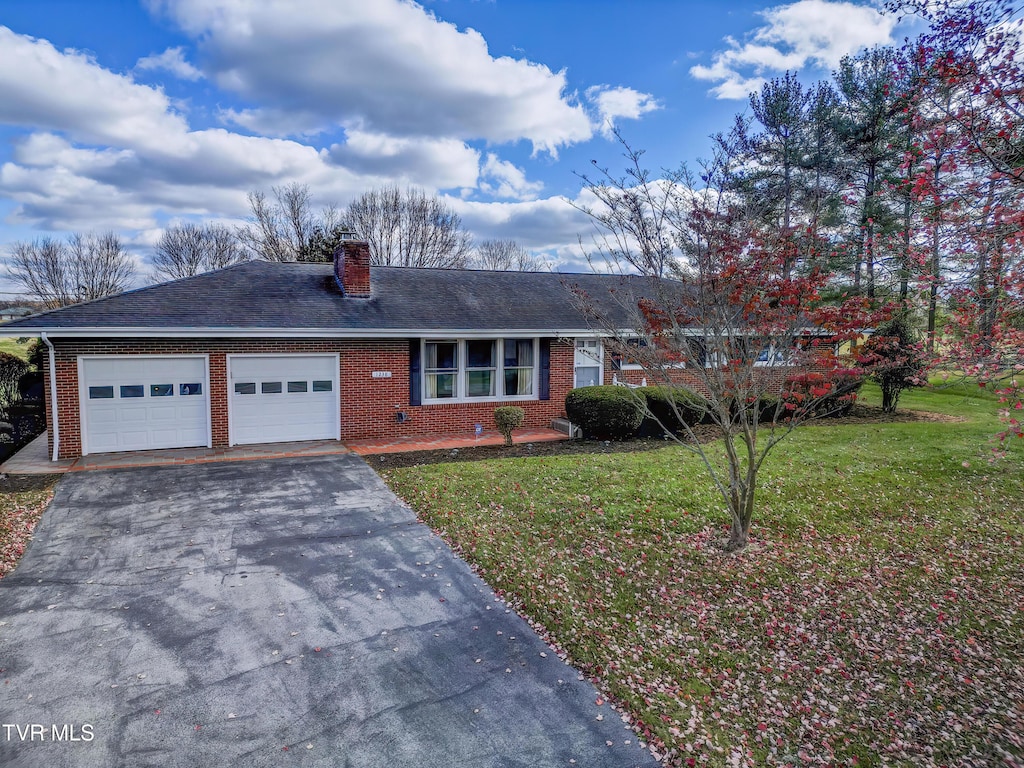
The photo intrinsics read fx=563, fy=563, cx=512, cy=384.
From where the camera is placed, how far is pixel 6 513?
7223 mm

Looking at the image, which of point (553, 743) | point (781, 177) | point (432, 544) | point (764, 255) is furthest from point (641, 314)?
point (781, 177)

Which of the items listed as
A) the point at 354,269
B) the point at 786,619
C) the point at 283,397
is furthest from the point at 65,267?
the point at 786,619

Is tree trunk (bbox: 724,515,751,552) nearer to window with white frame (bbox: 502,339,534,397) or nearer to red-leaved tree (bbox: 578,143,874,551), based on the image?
red-leaved tree (bbox: 578,143,874,551)

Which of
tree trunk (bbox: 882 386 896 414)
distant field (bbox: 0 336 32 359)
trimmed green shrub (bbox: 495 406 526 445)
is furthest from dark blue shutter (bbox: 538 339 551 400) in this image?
distant field (bbox: 0 336 32 359)

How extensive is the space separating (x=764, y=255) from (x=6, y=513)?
978 centimetres

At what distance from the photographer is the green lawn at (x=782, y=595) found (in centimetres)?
352

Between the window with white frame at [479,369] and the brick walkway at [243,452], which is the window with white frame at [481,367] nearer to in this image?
the window with white frame at [479,369]

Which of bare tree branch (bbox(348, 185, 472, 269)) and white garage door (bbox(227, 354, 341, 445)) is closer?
white garage door (bbox(227, 354, 341, 445))

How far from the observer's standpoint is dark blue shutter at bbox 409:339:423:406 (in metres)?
12.5

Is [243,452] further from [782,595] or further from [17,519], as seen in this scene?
[782,595]

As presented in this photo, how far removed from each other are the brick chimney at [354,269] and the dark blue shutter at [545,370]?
4391 mm

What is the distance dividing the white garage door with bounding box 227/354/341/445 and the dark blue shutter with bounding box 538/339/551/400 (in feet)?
15.7

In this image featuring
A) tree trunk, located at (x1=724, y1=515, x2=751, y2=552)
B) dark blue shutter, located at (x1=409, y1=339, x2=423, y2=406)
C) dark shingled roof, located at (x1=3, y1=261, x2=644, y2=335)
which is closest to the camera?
tree trunk, located at (x1=724, y1=515, x2=751, y2=552)

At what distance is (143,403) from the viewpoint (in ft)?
35.3
